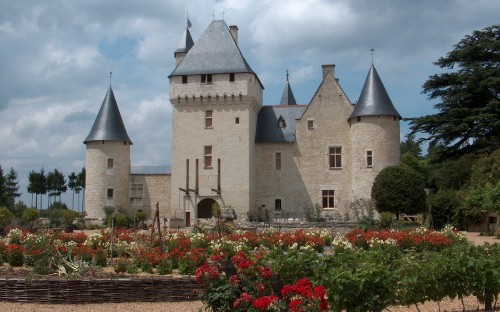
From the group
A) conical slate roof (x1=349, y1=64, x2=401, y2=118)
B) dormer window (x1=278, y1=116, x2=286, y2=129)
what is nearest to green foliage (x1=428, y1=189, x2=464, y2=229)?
conical slate roof (x1=349, y1=64, x2=401, y2=118)

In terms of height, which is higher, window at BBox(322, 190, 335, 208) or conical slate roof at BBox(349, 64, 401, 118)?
conical slate roof at BBox(349, 64, 401, 118)

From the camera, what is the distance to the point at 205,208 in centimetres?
3328

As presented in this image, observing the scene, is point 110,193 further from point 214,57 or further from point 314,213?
point 314,213

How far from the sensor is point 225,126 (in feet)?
105

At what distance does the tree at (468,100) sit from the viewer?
99.0ft

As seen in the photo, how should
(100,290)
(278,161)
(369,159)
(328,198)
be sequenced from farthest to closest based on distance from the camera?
(278,161) → (328,198) → (369,159) → (100,290)

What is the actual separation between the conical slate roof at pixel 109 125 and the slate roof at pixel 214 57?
4308 millimetres

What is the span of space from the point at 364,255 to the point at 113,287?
13.0ft

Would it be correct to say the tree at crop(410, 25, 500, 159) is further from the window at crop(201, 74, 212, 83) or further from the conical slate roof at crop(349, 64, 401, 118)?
the window at crop(201, 74, 212, 83)

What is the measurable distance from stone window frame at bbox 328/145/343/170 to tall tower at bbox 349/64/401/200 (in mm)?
1256

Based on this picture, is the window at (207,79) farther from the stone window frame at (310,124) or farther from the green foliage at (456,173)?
the green foliage at (456,173)

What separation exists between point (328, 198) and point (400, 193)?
535cm

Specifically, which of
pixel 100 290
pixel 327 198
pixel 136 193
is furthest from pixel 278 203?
pixel 100 290

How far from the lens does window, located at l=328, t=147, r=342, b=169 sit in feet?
105
